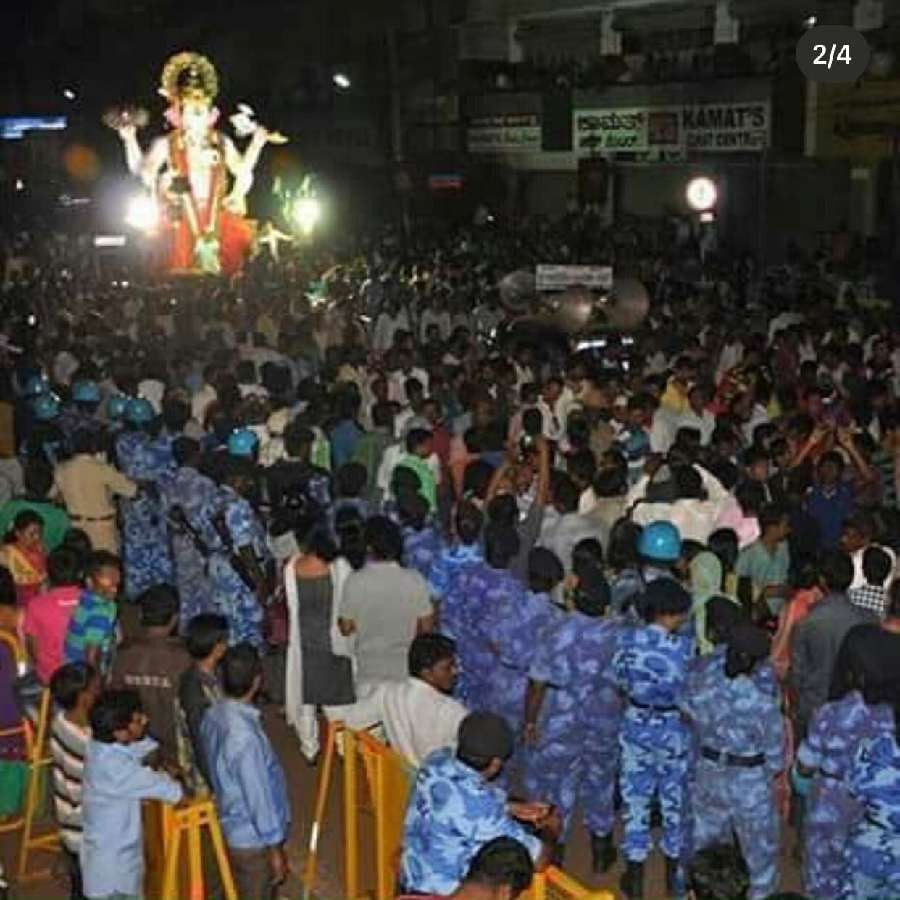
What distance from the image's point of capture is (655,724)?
22.4ft

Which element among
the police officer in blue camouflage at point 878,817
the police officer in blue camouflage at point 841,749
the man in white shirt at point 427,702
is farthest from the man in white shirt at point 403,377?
the police officer in blue camouflage at point 878,817

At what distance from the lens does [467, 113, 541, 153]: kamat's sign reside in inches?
1173

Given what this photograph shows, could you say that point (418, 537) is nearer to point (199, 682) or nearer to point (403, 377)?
point (199, 682)

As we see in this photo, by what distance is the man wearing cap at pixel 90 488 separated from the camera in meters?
10.0

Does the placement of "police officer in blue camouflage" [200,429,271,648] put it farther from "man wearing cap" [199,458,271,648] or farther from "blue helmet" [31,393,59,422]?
"blue helmet" [31,393,59,422]

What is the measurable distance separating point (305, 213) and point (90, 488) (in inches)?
783

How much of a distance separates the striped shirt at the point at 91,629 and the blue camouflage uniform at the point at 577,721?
2102mm

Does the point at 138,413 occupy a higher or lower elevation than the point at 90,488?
higher

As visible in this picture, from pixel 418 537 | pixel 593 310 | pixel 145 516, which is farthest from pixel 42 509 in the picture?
pixel 593 310

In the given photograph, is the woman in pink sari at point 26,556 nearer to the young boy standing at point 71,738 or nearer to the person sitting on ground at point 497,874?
the young boy standing at point 71,738

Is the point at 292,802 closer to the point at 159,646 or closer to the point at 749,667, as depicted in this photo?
the point at 159,646

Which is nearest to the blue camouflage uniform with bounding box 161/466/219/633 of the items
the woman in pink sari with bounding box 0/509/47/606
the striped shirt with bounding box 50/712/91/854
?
the woman in pink sari with bounding box 0/509/47/606

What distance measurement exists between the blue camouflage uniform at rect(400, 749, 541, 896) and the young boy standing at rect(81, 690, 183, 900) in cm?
120

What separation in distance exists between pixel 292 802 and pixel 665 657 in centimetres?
269
